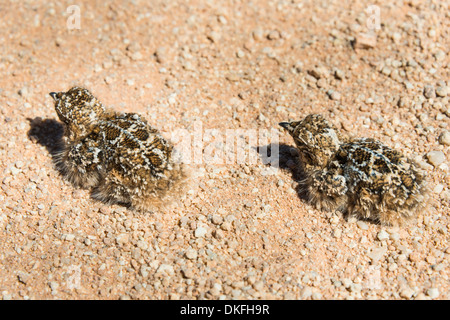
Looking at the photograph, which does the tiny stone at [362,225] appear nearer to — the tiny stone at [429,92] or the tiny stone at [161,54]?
the tiny stone at [429,92]

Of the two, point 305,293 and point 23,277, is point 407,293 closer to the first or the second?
point 305,293

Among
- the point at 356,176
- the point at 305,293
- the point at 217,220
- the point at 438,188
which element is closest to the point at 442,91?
the point at 438,188

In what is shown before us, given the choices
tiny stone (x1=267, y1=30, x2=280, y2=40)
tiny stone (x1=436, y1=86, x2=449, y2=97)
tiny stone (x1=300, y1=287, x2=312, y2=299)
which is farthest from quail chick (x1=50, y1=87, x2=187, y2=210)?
tiny stone (x1=436, y1=86, x2=449, y2=97)

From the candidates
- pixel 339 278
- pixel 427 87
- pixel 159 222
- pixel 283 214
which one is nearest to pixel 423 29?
pixel 427 87

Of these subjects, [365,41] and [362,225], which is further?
[365,41]

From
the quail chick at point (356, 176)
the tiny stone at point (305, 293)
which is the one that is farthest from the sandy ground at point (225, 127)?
the quail chick at point (356, 176)

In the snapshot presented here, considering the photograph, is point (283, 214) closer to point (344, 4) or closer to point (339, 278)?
point (339, 278)

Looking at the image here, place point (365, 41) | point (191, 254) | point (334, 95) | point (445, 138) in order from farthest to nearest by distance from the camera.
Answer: point (365, 41) → point (334, 95) → point (445, 138) → point (191, 254)
